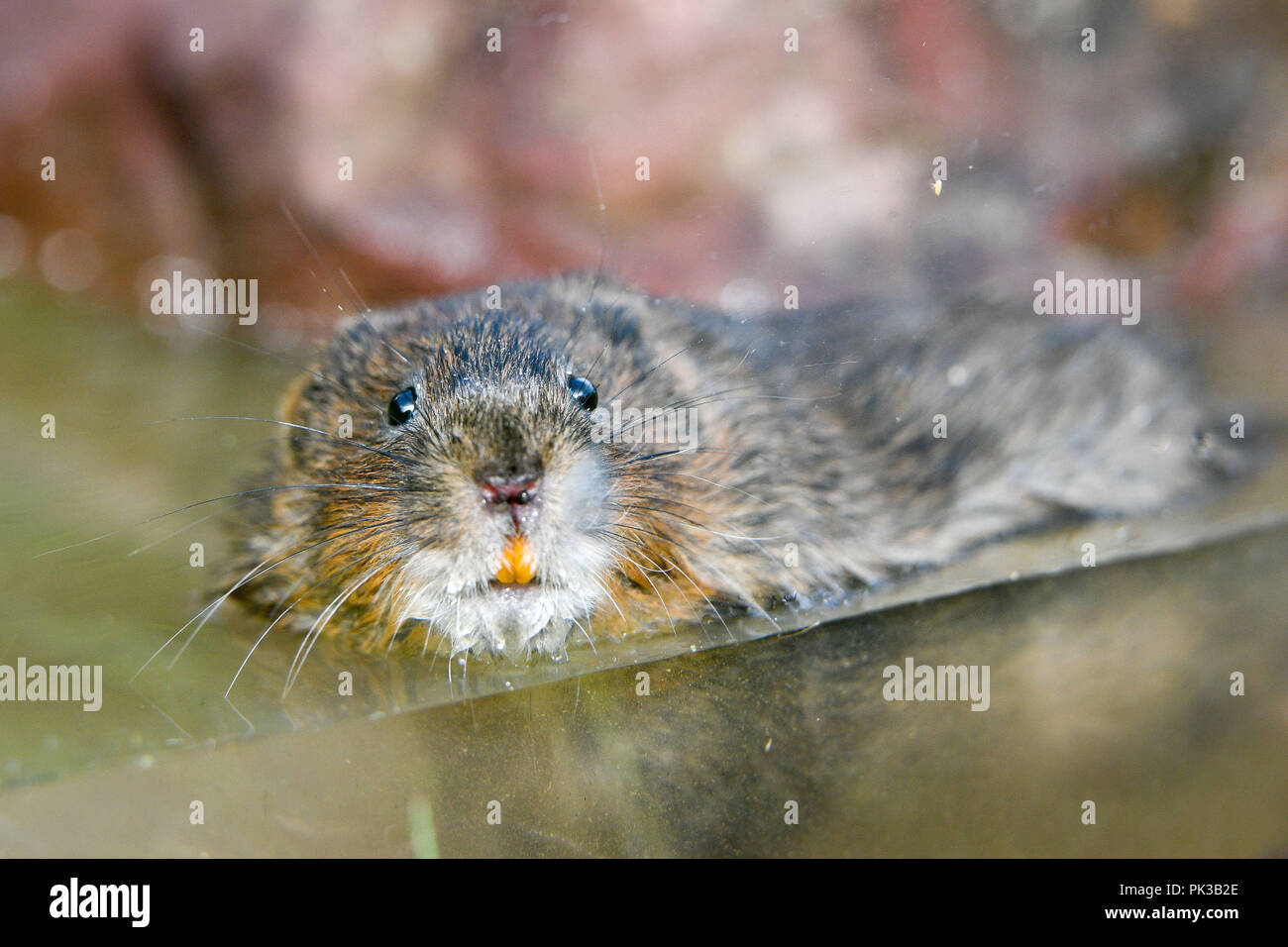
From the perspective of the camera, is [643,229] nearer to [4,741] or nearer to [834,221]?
[834,221]

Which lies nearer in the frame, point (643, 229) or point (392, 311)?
point (392, 311)

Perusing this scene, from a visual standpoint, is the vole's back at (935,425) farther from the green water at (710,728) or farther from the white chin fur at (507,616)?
the white chin fur at (507,616)

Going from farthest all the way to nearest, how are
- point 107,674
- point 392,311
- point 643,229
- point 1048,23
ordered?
point 643,229, point 1048,23, point 392,311, point 107,674

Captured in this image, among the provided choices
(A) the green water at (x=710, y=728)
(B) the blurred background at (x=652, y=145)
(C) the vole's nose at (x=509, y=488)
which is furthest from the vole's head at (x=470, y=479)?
(B) the blurred background at (x=652, y=145)

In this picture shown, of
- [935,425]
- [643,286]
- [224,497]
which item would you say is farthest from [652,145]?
[224,497]

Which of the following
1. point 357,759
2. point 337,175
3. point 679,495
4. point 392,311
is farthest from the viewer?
point 337,175

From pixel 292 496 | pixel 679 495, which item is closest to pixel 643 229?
pixel 679 495

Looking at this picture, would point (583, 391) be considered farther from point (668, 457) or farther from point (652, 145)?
point (652, 145)
